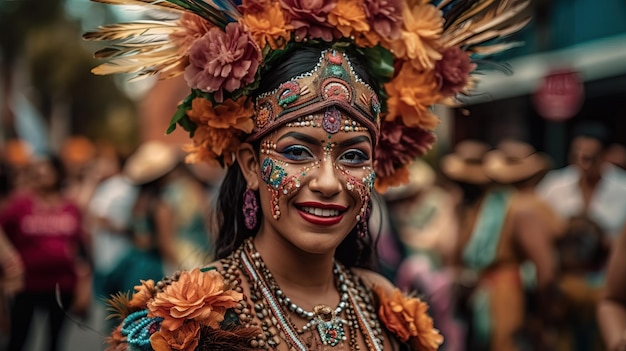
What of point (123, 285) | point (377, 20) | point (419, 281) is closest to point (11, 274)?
point (123, 285)

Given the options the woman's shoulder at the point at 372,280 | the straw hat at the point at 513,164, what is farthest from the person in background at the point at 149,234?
the woman's shoulder at the point at 372,280

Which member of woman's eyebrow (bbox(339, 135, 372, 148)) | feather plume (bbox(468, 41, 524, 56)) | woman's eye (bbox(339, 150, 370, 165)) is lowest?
woman's eye (bbox(339, 150, 370, 165))

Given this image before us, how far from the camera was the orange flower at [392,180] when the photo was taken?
11.9 feet

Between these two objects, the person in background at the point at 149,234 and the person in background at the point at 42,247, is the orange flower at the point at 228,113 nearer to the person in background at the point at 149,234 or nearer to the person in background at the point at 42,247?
the person in background at the point at 149,234

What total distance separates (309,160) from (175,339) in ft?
2.40

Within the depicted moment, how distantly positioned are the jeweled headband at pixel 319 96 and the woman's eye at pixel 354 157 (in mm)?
102

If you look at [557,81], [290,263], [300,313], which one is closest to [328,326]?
[300,313]

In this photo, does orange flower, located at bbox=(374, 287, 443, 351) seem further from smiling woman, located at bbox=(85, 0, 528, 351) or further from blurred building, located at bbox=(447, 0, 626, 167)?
blurred building, located at bbox=(447, 0, 626, 167)

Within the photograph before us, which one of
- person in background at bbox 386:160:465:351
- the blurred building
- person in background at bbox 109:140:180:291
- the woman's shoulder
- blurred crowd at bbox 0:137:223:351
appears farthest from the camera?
the blurred building

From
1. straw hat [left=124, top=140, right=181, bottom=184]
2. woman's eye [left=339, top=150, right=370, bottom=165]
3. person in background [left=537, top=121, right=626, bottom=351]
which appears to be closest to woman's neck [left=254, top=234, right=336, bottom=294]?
woman's eye [left=339, top=150, right=370, bottom=165]

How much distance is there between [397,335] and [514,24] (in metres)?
1.30

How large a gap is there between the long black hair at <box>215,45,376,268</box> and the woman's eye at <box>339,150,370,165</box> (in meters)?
0.27

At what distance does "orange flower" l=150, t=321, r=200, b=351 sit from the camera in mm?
2779

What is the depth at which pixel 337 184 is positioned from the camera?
297 cm
